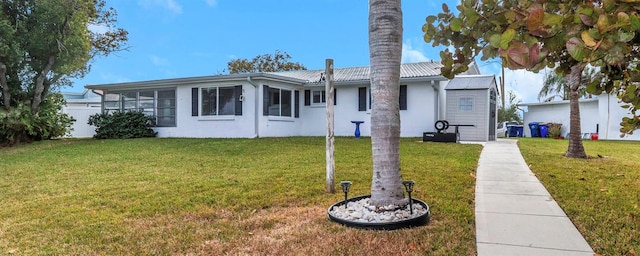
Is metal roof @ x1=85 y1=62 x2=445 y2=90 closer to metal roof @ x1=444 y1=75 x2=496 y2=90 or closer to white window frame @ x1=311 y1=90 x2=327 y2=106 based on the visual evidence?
white window frame @ x1=311 y1=90 x2=327 y2=106

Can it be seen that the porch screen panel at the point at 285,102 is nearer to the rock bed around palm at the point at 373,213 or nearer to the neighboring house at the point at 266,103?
the neighboring house at the point at 266,103

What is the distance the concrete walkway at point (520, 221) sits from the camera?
3.17 meters

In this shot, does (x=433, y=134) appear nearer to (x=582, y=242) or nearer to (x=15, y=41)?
(x=582, y=242)

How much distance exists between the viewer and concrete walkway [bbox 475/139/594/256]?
125 inches

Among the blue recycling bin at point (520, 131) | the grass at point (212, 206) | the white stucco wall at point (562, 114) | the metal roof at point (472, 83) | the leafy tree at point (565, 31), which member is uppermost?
the metal roof at point (472, 83)

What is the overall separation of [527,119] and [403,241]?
25.3m

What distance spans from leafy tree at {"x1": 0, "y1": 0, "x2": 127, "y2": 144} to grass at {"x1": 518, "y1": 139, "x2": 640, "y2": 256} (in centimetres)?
1513

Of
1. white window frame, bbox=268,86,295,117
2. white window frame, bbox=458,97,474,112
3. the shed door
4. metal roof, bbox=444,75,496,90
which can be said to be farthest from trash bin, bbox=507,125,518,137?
white window frame, bbox=268,86,295,117

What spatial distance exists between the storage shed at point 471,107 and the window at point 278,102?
239 inches

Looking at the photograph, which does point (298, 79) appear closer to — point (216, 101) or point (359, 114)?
point (359, 114)

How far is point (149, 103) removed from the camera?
53.1 ft

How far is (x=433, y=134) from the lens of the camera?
12.8 metres

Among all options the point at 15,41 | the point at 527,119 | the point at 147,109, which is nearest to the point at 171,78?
the point at 147,109

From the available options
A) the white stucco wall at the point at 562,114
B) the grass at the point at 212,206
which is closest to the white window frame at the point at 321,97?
the grass at the point at 212,206
